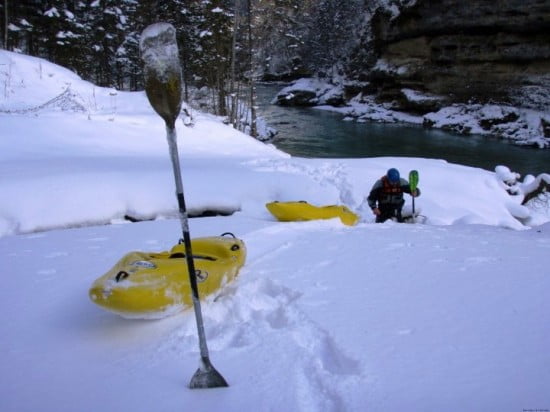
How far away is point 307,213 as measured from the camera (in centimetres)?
629

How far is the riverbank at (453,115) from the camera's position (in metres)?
22.1

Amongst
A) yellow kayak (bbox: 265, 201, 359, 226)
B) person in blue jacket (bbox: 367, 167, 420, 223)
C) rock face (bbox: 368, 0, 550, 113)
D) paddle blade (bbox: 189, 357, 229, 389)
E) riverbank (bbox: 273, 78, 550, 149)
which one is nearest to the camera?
paddle blade (bbox: 189, 357, 229, 389)

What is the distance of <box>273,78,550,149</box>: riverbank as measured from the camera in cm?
2208

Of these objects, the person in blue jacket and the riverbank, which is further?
the riverbank

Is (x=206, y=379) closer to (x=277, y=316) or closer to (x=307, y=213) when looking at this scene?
(x=277, y=316)

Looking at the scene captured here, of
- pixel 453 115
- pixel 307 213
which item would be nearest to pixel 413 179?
pixel 307 213

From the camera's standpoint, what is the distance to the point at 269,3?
1908 centimetres

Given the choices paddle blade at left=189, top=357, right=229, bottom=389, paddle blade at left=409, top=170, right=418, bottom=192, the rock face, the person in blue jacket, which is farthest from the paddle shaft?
the rock face

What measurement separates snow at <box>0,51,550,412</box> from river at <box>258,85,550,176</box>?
41.7 feet

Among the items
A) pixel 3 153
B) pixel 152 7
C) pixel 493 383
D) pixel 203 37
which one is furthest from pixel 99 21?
pixel 493 383

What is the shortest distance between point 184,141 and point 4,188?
602cm

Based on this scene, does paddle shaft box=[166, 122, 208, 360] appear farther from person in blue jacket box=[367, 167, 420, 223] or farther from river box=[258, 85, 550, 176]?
river box=[258, 85, 550, 176]

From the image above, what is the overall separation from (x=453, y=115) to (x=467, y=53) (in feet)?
16.8

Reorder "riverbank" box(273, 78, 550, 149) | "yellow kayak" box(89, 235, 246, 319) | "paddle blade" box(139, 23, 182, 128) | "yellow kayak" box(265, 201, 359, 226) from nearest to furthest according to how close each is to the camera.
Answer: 1. "paddle blade" box(139, 23, 182, 128)
2. "yellow kayak" box(89, 235, 246, 319)
3. "yellow kayak" box(265, 201, 359, 226)
4. "riverbank" box(273, 78, 550, 149)
